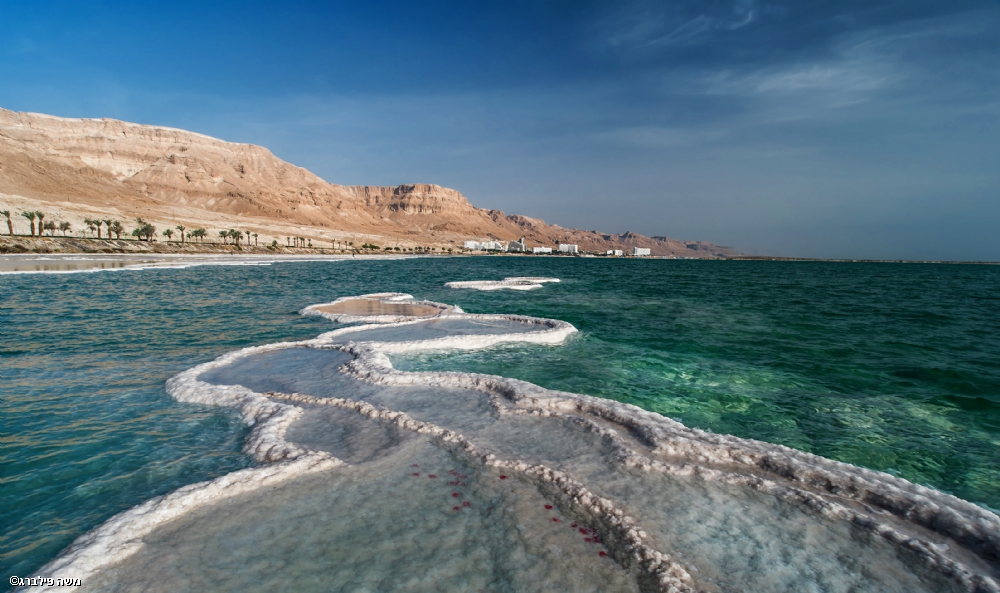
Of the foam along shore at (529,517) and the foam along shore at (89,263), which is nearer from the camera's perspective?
the foam along shore at (529,517)

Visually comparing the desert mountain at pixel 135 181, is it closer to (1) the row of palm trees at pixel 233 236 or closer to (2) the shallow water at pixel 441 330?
(1) the row of palm trees at pixel 233 236

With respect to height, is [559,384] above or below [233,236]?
below

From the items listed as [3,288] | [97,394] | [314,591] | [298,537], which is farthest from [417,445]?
[3,288]

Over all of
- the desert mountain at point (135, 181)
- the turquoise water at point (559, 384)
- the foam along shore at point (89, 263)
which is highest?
the desert mountain at point (135, 181)

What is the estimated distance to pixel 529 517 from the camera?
207 inches

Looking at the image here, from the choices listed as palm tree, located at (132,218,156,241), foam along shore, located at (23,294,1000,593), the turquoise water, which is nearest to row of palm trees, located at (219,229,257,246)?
palm tree, located at (132,218,156,241)

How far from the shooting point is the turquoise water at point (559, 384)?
626 cm

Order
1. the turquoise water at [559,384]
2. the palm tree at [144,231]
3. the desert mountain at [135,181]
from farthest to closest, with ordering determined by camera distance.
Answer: the desert mountain at [135,181] → the palm tree at [144,231] → the turquoise water at [559,384]

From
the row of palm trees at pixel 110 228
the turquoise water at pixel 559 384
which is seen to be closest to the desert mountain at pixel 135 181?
the row of palm trees at pixel 110 228

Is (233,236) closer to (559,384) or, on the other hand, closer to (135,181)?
(135,181)

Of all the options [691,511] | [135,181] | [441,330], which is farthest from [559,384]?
[135,181]

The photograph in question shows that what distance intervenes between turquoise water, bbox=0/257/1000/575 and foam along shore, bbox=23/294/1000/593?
3.15ft

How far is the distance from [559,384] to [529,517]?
6349 mm

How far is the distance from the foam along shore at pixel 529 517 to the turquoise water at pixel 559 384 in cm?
96
